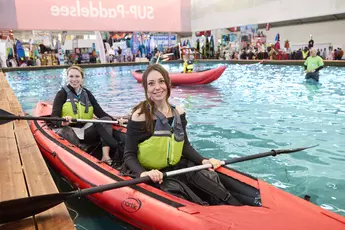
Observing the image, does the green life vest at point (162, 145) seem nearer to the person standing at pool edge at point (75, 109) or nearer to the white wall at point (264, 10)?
the person standing at pool edge at point (75, 109)

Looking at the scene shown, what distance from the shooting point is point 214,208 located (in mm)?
1733

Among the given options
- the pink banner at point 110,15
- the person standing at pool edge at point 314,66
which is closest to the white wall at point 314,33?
the person standing at pool edge at point 314,66

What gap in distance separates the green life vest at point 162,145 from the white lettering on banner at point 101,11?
245 inches

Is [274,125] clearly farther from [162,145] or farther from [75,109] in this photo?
[162,145]

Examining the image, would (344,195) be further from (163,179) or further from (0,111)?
(0,111)

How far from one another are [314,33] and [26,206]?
16.4 meters

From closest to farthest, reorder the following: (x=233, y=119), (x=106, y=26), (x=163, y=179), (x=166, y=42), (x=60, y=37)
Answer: (x=163, y=179), (x=233, y=119), (x=106, y=26), (x=60, y=37), (x=166, y=42)

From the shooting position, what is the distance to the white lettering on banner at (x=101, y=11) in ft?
24.4

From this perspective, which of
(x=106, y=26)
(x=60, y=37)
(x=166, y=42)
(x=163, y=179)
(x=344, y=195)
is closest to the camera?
(x=163, y=179)

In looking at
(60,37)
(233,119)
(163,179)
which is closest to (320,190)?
(163,179)

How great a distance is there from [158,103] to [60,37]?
680 inches

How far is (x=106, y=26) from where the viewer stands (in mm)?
7758

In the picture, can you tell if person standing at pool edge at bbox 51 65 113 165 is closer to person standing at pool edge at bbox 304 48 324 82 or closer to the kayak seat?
the kayak seat

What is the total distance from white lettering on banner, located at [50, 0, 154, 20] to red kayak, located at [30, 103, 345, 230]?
5.89 meters
